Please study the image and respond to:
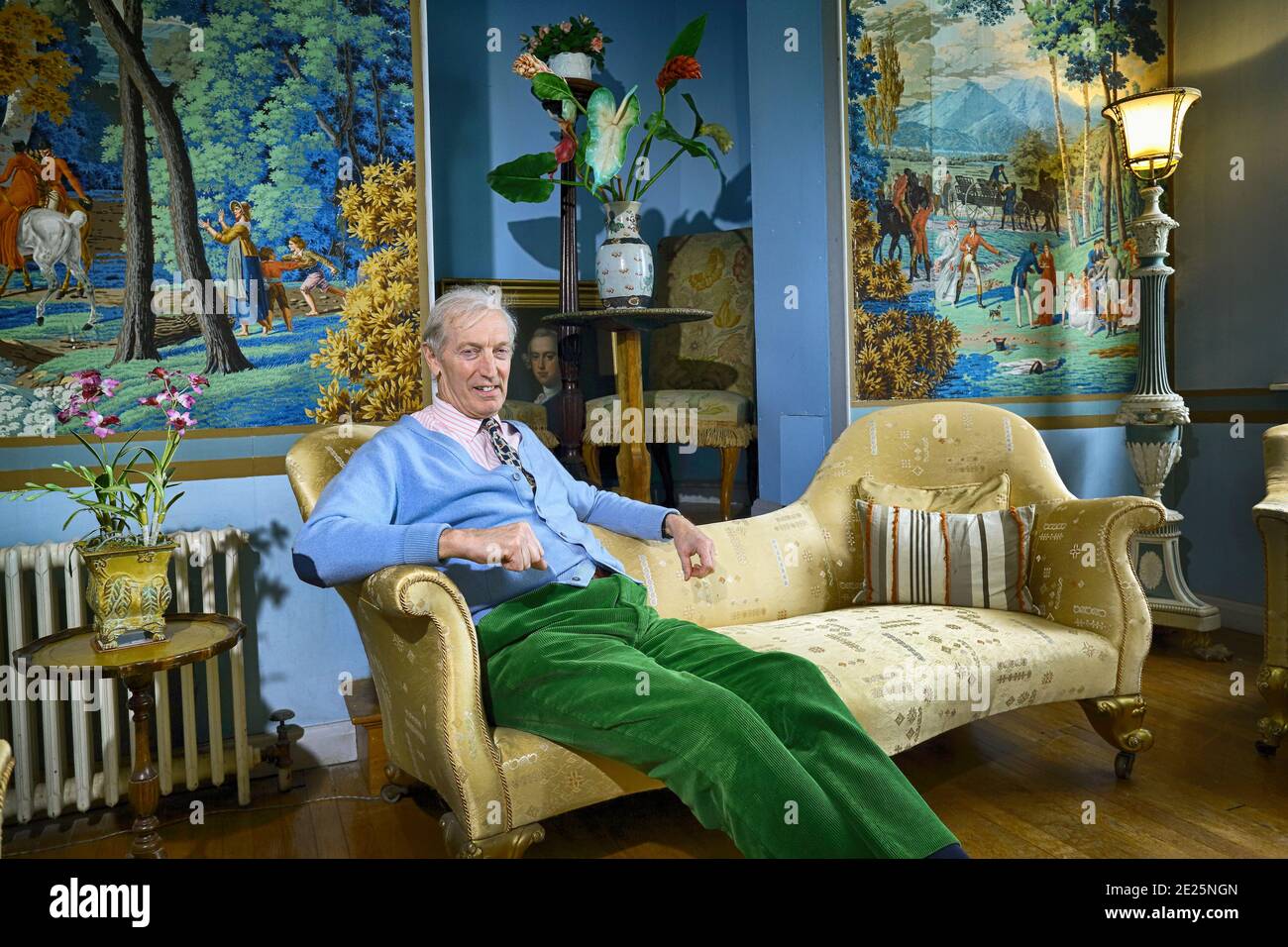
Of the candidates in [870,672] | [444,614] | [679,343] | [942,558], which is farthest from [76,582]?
[679,343]

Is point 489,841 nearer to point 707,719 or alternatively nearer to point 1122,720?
point 707,719

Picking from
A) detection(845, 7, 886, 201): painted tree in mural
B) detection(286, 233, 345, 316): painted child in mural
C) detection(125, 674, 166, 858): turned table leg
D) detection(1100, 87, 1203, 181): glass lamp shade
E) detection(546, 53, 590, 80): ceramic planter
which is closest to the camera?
detection(125, 674, 166, 858): turned table leg

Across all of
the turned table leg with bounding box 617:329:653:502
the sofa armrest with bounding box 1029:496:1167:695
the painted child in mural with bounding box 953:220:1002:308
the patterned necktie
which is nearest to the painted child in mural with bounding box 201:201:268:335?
the patterned necktie

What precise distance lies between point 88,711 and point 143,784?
0.41 m

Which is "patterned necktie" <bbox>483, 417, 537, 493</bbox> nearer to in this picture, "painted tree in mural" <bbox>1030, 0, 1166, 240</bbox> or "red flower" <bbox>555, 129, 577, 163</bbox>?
"red flower" <bbox>555, 129, 577, 163</bbox>

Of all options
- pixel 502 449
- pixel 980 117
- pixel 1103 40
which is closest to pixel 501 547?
pixel 502 449

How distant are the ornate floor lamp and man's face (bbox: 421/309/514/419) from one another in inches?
102

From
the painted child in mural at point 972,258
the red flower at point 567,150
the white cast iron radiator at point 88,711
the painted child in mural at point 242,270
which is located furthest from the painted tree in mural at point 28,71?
the painted child in mural at point 972,258

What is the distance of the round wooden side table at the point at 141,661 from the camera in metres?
1.73

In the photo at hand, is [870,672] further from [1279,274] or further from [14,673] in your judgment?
[1279,274]

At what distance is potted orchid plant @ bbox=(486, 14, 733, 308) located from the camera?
2.71m

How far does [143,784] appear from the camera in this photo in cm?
185
